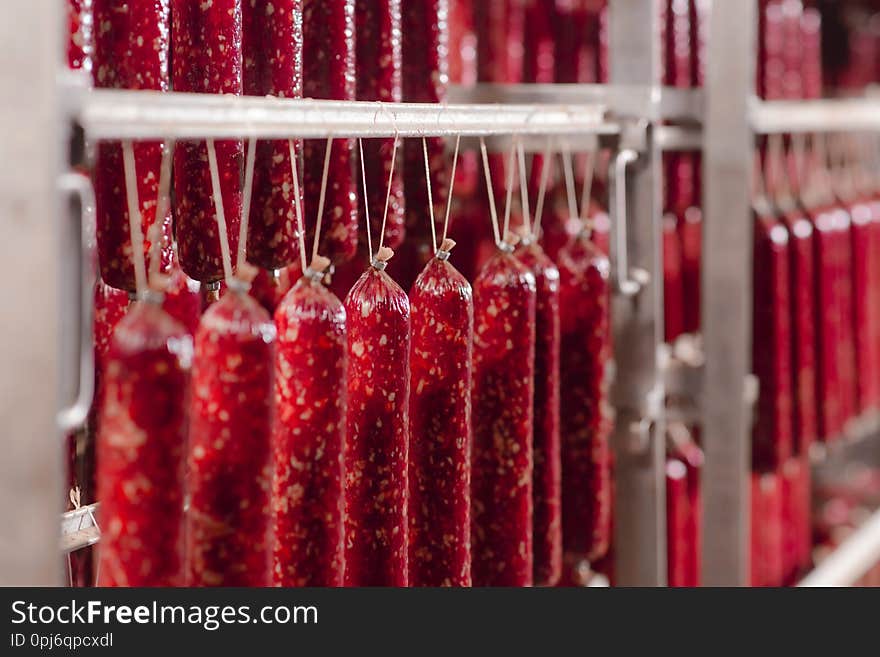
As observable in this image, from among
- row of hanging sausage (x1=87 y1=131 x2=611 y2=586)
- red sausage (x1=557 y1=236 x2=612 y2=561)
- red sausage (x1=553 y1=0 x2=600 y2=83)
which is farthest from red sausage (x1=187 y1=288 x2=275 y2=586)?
red sausage (x1=553 y1=0 x2=600 y2=83)

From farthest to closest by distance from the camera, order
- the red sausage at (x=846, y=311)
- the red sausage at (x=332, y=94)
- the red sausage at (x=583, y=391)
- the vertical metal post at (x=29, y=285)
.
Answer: the red sausage at (x=846, y=311) → the red sausage at (x=583, y=391) → the red sausage at (x=332, y=94) → the vertical metal post at (x=29, y=285)

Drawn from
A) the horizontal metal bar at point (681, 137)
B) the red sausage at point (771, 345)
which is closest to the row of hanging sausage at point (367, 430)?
the horizontal metal bar at point (681, 137)

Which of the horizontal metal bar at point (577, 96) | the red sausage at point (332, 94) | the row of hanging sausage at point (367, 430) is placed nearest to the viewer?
the row of hanging sausage at point (367, 430)

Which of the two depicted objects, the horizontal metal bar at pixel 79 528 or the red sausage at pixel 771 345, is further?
the red sausage at pixel 771 345

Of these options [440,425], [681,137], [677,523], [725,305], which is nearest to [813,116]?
[681,137]

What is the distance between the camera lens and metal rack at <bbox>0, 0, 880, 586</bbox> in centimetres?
117

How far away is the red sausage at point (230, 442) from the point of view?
1328 millimetres

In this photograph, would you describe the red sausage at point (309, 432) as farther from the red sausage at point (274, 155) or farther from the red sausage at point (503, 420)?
the red sausage at point (503, 420)

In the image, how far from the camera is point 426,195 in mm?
1976

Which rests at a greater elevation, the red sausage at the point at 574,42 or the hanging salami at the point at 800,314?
the red sausage at the point at 574,42

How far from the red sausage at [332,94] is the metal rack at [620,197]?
0.08 meters

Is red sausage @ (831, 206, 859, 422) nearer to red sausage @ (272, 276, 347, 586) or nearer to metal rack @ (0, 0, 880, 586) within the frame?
metal rack @ (0, 0, 880, 586)

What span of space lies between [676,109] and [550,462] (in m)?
1.04

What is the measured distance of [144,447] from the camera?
1253 millimetres
